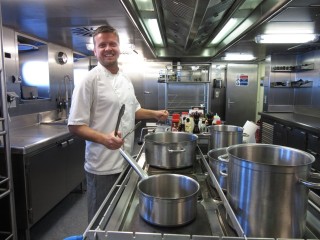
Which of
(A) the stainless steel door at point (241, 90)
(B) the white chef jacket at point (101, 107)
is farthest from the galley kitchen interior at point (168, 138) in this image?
(A) the stainless steel door at point (241, 90)

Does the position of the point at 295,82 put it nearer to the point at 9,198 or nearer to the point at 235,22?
the point at 235,22

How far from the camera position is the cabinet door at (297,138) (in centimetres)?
317

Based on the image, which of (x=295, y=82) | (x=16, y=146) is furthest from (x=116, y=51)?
(x=295, y=82)

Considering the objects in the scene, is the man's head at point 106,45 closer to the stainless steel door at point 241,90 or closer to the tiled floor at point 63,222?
the tiled floor at point 63,222

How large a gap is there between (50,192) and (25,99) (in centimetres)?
130

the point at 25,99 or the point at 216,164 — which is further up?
the point at 25,99

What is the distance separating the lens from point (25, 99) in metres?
2.99

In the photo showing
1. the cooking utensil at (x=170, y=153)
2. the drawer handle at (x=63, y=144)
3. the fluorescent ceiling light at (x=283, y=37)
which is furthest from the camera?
the fluorescent ceiling light at (x=283, y=37)

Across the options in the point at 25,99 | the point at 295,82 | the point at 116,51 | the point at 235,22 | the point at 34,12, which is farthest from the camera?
the point at 295,82


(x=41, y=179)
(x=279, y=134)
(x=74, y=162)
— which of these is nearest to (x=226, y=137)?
(x=41, y=179)

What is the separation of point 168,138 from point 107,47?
23.2 inches

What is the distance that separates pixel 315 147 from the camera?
2910mm

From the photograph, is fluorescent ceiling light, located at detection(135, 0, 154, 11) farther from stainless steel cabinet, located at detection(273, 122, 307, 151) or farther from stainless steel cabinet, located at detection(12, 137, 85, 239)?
stainless steel cabinet, located at detection(273, 122, 307, 151)

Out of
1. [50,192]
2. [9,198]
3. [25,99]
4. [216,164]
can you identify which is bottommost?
[50,192]
